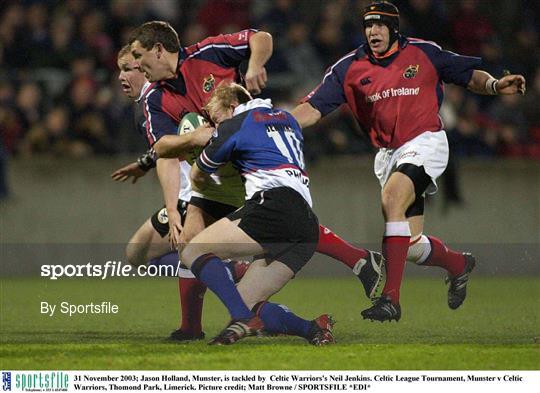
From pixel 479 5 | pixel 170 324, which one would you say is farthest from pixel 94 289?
pixel 479 5

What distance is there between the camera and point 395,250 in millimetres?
9070

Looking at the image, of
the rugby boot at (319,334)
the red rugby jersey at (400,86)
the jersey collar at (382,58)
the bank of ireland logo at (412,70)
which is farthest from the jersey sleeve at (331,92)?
the rugby boot at (319,334)

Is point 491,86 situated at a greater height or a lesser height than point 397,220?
greater

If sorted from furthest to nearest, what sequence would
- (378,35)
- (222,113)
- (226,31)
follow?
(226,31), (378,35), (222,113)

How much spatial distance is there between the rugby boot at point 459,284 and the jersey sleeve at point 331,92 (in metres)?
1.61

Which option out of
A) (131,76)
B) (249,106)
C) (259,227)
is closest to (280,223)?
(259,227)

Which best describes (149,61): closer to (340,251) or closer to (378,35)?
(378,35)

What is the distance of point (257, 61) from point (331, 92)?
960 mm

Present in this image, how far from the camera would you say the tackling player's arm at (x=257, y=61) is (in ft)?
28.0

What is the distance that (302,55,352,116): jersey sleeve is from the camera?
374 inches

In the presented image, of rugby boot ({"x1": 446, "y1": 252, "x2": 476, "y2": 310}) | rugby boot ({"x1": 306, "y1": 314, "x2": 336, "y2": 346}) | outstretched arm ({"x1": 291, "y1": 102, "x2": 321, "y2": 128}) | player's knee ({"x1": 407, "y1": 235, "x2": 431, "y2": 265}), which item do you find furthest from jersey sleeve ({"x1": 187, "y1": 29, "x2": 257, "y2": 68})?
rugby boot ({"x1": 446, "y1": 252, "x2": 476, "y2": 310})

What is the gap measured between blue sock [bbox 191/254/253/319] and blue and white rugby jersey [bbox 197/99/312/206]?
0.49 m

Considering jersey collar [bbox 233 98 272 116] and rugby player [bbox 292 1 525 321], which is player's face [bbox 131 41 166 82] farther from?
rugby player [bbox 292 1 525 321]

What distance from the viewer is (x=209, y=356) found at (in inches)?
303
